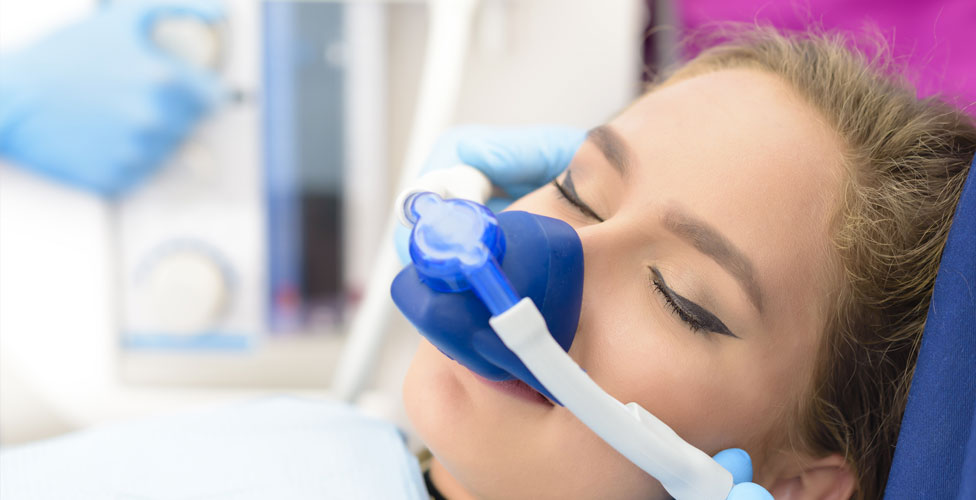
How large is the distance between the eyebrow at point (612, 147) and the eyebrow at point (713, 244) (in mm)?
76

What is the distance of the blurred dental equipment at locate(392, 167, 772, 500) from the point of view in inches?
21.2

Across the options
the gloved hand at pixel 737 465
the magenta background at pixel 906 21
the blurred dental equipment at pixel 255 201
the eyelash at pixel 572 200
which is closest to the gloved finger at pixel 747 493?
the gloved hand at pixel 737 465

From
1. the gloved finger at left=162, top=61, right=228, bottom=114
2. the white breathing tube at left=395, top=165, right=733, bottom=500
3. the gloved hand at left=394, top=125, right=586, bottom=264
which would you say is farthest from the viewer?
the gloved finger at left=162, top=61, right=228, bottom=114

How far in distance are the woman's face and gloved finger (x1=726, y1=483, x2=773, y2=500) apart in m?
0.06

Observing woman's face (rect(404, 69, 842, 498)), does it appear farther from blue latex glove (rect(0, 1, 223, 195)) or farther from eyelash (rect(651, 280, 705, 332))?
blue latex glove (rect(0, 1, 223, 195))

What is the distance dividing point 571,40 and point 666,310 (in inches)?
22.5

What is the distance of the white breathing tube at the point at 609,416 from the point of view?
0.52m

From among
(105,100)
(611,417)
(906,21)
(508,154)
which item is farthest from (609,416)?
(906,21)

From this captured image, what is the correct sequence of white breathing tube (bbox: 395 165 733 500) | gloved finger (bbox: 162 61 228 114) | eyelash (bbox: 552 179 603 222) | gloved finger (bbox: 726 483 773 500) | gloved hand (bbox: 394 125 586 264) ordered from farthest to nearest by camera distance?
gloved finger (bbox: 162 61 228 114), gloved hand (bbox: 394 125 586 264), eyelash (bbox: 552 179 603 222), gloved finger (bbox: 726 483 773 500), white breathing tube (bbox: 395 165 733 500)

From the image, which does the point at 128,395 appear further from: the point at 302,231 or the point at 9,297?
the point at 302,231

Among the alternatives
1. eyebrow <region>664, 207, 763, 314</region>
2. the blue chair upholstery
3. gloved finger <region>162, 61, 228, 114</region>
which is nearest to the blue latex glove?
gloved finger <region>162, 61, 228, 114</region>

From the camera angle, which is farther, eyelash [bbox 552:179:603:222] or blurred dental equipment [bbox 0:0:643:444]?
blurred dental equipment [bbox 0:0:643:444]

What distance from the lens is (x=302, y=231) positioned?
3.98ft

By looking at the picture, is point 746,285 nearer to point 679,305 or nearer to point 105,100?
point 679,305
